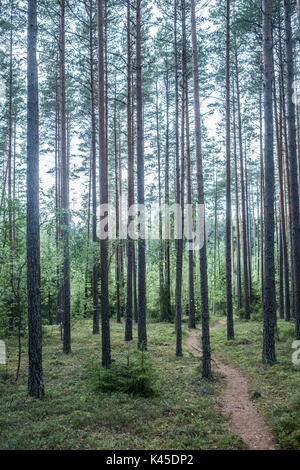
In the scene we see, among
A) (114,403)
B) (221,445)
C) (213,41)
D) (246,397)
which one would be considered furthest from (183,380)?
(213,41)

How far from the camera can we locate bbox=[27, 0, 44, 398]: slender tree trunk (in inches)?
267

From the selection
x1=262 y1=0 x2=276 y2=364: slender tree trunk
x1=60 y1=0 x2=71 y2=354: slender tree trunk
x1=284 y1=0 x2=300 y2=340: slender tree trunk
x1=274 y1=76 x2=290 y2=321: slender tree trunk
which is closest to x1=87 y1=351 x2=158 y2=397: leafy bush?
x1=262 y1=0 x2=276 y2=364: slender tree trunk

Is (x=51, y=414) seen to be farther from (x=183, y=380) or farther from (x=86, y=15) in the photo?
(x=86, y=15)

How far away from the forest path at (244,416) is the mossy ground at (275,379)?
5.7 inches

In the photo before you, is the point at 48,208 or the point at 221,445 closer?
the point at 221,445

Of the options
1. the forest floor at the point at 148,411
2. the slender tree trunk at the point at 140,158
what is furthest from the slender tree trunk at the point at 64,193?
the slender tree trunk at the point at 140,158

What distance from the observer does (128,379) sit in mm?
7453

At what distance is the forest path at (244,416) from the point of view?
197 inches

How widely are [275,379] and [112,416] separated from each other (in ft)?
14.4
